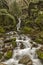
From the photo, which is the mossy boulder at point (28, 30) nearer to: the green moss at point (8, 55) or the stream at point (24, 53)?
the stream at point (24, 53)

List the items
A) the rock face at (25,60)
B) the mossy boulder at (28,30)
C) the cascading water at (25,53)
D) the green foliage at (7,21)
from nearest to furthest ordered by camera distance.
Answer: the rock face at (25,60)
the cascading water at (25,53)
the mossy boulder at (28,30)
the green foliage at (7,21)

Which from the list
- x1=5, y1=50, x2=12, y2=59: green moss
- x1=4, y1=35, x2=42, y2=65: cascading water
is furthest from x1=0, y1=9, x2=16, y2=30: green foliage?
x1=5, y1=50, x2=12, y2=59: green moss

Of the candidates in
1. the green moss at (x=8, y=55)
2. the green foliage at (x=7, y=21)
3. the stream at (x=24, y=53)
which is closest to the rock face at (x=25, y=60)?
the stream at (x=24, y=53)

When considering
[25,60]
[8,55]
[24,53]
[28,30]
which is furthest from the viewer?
[28,30]

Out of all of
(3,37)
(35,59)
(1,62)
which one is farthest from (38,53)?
(3,37)

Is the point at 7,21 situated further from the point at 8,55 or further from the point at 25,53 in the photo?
the point at 8,55

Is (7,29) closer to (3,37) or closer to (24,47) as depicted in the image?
(3,37)

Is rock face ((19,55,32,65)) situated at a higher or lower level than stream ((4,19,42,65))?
higher

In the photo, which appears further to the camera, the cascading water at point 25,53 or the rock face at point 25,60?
the cascading water at point 25,53

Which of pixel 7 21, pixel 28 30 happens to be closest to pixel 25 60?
pixel 28 30

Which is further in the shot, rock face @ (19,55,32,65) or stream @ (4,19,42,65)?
stream @ (4,19,42,65)

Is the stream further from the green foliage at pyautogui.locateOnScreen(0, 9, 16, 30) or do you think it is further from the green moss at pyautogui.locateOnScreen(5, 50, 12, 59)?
the green foliage at pyautogui.locateOnScreen(0, 9, 16, 30)
